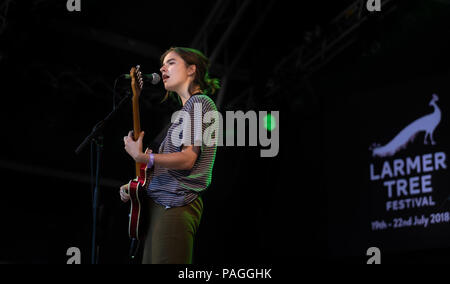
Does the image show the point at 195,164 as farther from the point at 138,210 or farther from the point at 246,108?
the point at 246,108

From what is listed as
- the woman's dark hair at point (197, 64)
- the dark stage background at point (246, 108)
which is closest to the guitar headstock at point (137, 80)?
the woman's dark hair at point (197, 64)

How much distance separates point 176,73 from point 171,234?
0.77 m

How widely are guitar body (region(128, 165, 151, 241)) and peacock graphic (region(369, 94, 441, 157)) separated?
4209mm

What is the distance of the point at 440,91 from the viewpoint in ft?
18.0

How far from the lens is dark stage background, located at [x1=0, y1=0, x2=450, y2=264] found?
5.62 meters

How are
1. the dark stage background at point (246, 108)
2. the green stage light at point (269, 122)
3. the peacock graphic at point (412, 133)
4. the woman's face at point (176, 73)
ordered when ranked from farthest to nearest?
the green stage light at point (269, 122) < the dark stage background at point (246, 108) < the peacock graphic at point (412, 133) < the woman's face at point (176, 73)

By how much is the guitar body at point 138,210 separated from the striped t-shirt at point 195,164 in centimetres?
4

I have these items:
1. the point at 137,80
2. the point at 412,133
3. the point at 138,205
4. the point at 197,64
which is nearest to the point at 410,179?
the point at 412,133

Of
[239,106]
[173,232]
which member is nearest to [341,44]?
[239,106]

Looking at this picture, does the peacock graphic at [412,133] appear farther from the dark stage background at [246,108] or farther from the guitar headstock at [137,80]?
the guitar headstock at [137,80]

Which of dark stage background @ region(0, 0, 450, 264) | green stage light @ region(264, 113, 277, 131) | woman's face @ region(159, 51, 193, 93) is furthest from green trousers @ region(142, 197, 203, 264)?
green stage light @ region(264, 113, 277, 131)

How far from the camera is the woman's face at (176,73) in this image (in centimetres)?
234
